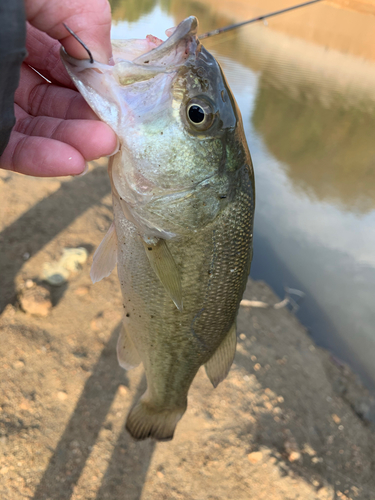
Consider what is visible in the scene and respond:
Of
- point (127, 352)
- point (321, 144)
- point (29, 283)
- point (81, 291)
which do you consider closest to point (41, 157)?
point (127, 352)

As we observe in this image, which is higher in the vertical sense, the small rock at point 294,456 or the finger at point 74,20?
the finger at point 74,20

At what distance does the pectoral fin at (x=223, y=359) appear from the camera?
1.97m

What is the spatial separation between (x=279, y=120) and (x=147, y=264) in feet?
35.9

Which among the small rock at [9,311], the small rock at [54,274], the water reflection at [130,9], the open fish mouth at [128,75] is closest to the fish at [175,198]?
the open fish mouth at [128,75]

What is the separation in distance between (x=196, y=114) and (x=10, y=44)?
2.25ft

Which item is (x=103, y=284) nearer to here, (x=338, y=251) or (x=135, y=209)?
(x=135, y=209)

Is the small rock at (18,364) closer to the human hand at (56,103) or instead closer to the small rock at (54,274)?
the small rock at (54,274)

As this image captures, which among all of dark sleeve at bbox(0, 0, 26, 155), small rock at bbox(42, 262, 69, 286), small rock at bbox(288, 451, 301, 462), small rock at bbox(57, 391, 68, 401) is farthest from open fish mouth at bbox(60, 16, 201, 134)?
small rock at bbox(288, 451, 301, 462)

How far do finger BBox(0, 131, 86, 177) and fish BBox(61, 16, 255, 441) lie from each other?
19cm

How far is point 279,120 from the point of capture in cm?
1124

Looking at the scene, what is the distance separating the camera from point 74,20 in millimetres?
1260

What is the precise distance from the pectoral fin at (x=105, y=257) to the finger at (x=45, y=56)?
29.9 inches

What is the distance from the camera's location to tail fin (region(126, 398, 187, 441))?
85.0 inches

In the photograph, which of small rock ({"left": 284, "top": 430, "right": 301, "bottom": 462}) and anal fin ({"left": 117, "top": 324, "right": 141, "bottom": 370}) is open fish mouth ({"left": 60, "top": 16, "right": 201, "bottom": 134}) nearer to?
anal fin ({"left": 117, "top": 324, "right": 141, "bottom": 370})
